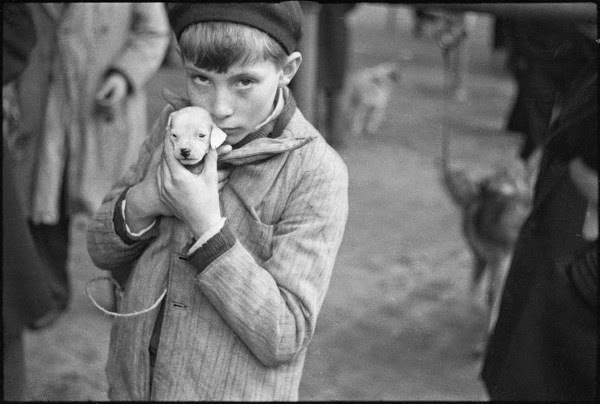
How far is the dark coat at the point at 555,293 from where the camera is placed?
5.67ft

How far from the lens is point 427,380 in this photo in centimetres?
341

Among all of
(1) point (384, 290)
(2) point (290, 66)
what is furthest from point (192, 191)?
(1) point (384, 290)

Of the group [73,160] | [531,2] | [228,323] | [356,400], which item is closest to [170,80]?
[73,160]

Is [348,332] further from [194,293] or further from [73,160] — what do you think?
[194,293]

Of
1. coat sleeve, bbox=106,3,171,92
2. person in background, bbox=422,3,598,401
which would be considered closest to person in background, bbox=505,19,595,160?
person in background, bbox=422,3,598,401

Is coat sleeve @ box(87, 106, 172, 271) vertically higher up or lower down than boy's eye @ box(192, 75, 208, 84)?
lower down

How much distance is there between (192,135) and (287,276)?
0.29m

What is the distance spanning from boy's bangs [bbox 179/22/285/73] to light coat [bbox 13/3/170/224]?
193 centimetres

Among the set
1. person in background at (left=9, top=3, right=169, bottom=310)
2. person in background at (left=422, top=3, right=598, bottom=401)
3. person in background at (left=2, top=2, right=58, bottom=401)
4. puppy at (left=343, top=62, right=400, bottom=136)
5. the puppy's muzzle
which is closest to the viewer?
the puppy's muzzle

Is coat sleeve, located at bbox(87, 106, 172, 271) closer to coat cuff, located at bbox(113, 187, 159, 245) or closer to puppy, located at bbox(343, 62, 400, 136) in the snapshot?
coat cuff, located at bbox(113, 187, 159, 245)

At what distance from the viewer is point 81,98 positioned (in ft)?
10.5

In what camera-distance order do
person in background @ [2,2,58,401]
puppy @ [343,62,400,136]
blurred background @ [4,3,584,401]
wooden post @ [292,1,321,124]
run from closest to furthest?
1. wooden post @ [292,1,321,124]
2. person in background @ [2,2,58,401]
3. blurred background @ [4,3,584,401]
4. puppy @ [343,62,400,136]

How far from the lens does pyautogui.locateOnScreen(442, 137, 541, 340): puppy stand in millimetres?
3404

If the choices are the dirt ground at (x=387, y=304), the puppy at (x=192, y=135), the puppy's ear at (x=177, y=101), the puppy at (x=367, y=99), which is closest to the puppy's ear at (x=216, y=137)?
the puppy at (x=192, y=135)
